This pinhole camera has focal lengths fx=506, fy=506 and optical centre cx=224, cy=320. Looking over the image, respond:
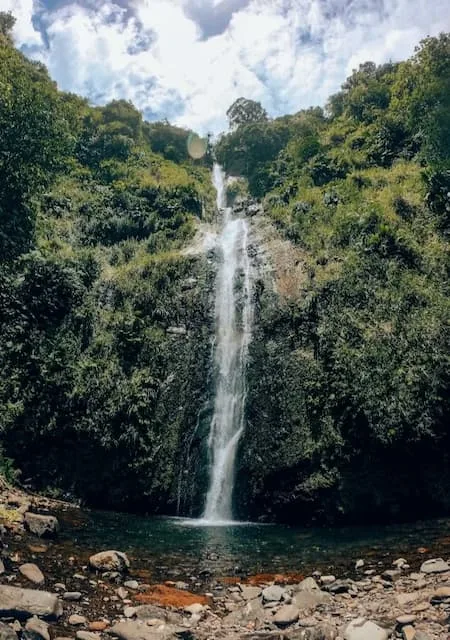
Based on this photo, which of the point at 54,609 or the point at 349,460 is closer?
the point at 54,609

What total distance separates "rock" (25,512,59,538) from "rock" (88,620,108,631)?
4916 mm

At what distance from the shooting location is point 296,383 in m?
19.9

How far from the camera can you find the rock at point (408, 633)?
6.60 m

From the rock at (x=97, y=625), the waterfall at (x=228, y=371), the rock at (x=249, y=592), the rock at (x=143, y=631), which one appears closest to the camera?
the rock at (x=143, y=631)

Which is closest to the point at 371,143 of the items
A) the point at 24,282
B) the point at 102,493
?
the point at 24,282

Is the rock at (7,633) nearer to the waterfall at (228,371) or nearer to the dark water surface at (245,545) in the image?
the dark water surface at (245,545)

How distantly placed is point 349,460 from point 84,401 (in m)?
10.1

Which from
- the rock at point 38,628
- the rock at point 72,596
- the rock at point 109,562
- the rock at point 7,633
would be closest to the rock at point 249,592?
the rock at point 109,562

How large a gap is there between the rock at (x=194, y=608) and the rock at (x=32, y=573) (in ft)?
8.43

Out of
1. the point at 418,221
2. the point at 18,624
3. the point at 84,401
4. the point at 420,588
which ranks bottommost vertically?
the point at 18,624

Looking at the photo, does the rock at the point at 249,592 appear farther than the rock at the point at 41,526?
No

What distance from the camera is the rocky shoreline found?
23.0ft

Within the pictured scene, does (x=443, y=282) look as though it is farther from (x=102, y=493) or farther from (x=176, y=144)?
(x=176, y=144)

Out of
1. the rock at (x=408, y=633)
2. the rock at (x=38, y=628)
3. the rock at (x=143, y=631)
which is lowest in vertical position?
the rock at (x=143, y=631)
